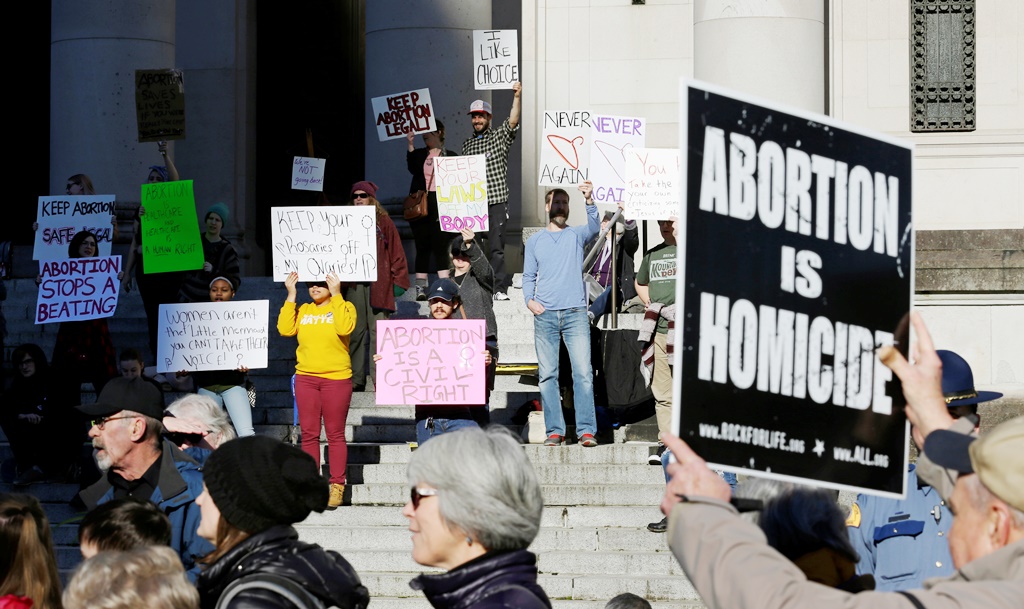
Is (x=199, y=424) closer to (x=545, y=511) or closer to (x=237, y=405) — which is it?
(x=545, y=511)

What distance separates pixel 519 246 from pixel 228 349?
6.37 m

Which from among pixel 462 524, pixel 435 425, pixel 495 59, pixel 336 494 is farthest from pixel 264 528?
pixel 495 59

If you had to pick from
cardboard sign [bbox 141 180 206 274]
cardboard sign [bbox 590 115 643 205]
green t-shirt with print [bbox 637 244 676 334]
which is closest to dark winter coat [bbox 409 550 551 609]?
green t-shirt with print [bbox 637 244 676 334]

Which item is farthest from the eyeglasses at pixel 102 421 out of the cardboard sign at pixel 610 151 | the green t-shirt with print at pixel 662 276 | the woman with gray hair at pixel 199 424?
the cardboard sign at pixel 610 151

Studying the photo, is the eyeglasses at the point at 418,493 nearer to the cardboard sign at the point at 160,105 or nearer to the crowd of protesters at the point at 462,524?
the crowd of protesters at the point at 462,524

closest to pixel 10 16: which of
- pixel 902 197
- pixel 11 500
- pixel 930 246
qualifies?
pixel 930 246

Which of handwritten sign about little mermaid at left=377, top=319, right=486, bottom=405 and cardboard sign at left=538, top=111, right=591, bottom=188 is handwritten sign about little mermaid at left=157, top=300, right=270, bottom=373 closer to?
handwritten sign about little mermaid at left=377, top=319, right=486, bottom=405

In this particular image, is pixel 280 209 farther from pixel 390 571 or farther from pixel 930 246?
pixel 930 246

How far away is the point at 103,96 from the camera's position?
54.2 ft

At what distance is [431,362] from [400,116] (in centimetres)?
471

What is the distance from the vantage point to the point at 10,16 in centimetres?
2153

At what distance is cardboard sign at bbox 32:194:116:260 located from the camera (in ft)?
43.0

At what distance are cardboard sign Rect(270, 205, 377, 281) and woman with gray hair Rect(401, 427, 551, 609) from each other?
25.2 ft

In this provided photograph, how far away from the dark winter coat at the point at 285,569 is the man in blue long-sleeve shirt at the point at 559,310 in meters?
7.39
